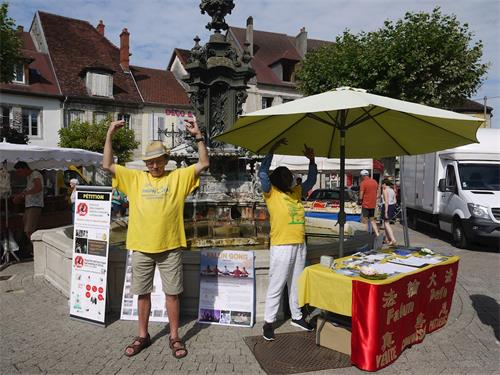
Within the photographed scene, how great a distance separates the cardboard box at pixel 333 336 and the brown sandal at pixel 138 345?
181cm

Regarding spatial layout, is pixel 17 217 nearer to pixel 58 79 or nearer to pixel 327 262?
pixel 327 262

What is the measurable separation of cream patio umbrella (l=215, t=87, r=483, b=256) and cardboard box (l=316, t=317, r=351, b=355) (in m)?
1.05

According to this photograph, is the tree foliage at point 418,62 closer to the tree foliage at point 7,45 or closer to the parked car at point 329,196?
A: the parked car at point 329,196

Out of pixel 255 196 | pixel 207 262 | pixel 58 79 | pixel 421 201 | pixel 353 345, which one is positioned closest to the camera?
pixel 353 345

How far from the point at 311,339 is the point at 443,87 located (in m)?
19.5

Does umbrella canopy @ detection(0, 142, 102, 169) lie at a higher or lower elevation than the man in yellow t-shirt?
higher

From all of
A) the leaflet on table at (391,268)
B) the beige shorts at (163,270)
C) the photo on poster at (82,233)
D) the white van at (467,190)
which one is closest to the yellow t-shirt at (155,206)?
the beige shorts at (163,270)

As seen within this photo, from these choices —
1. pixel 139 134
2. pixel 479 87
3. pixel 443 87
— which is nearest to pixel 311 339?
pixel 443 87

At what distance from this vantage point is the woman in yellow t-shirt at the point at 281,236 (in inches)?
173

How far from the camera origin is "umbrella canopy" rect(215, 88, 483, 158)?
390 centimetres

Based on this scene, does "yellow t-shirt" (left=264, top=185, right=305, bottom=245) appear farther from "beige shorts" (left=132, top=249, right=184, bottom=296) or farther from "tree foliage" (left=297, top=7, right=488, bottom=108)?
"tree foliage" (left=297, top=7, right=488, bottom=108)

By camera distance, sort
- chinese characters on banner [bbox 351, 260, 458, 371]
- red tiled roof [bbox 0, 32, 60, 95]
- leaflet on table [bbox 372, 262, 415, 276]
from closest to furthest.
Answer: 1. chinese characters on banner [bbox 351, 260, 458, 371]
2. leaflet on table [bbox 372, 262, 415, 276]
3. red tiled roof [bbox 0, 32, 60, 95]

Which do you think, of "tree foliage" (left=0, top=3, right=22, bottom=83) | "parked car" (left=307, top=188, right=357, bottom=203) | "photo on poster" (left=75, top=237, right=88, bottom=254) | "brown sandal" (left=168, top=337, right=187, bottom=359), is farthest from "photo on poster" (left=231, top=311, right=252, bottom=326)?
"tree foliage" (left=0, top=3, right=22, bottom=83)

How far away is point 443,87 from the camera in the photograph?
20.4 m
